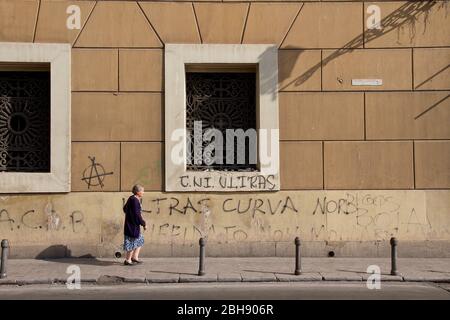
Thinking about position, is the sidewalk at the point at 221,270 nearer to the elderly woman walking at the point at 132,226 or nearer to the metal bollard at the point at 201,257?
the metal bollard at the point at 201,257

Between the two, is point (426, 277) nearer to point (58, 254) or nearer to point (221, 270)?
point (221, 270)

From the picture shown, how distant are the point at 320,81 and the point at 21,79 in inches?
277

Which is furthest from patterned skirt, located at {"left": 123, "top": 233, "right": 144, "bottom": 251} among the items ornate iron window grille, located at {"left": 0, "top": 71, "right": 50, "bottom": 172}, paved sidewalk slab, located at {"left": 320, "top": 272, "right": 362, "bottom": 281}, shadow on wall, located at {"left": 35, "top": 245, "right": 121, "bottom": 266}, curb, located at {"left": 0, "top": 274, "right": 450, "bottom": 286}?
paved sidewalk slab, located at {"left": 320, "top": 272, "right": 362, "bottom": 281}

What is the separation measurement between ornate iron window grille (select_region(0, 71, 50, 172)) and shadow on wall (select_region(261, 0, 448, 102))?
5.62 m

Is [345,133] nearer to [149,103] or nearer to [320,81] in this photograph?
[320,81]

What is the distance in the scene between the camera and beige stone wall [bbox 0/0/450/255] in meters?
11.9

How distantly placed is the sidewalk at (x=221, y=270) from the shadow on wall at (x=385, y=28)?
414 centimetres

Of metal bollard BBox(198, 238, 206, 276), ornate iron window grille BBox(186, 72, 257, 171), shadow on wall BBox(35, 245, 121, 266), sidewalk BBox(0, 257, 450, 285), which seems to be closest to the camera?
sidewalk BBox(0, 257, 450, 285)

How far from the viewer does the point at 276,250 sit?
38.5 feet

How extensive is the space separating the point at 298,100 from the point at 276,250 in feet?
11.4

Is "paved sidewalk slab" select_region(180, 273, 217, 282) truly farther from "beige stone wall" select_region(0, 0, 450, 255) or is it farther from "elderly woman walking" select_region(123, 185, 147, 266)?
"beige stone wall" select_region(0, 0, 450, 255)

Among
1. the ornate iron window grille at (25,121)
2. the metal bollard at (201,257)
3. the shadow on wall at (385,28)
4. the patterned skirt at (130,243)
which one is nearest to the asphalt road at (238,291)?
the metal bollard at (201,257)

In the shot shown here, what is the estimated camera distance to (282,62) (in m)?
12.1


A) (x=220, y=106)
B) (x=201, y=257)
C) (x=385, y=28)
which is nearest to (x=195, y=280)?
(x=201, y=257)
